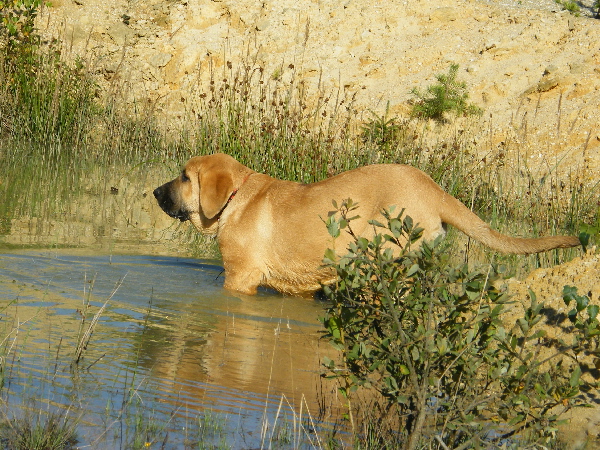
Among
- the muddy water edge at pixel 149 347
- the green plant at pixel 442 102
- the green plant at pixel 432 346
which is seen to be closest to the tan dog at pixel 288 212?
the muddy water edge at pixel 149 347

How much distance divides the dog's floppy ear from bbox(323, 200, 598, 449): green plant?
368 cm

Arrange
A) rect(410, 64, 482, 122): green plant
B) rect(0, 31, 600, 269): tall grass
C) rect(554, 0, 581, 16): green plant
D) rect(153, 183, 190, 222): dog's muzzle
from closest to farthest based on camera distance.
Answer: rect(153, 183, 190, 222): dog's muzzle, rect(0, 31, 600, 269): tall grass, rect(410, 64, 482, 122): green plant, rect(554, 0, 581, 16): green plant

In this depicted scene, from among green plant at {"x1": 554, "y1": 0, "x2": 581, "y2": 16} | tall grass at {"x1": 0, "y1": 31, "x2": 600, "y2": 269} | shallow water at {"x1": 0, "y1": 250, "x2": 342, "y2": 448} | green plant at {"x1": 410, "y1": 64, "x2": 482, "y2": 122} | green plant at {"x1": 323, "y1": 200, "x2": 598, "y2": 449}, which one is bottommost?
shallow water at {"x1": 0, "y1": 250, "x2": 342, "y2": 448}

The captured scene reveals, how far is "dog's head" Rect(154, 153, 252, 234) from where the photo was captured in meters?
7.81

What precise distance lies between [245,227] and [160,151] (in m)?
7.19

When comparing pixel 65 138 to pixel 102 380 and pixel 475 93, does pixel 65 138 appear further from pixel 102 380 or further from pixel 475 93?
pixel 102 380

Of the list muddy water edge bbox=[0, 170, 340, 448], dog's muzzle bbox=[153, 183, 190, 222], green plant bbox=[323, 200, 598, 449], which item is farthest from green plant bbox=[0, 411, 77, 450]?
dog's muzzle bbox=[153, 183, 190, 222]

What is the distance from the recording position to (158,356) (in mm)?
5559

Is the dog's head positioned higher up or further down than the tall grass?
further down

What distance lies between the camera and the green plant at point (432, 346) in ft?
12.8

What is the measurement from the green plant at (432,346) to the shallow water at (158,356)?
0.48 metres

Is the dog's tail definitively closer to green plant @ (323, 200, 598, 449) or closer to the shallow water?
the shallow water

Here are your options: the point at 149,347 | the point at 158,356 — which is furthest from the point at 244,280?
the point at 158,356

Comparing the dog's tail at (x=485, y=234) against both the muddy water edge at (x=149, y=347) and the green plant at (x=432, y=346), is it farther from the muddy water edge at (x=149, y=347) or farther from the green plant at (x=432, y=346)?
the green plant at (x=432, y=346)
